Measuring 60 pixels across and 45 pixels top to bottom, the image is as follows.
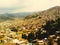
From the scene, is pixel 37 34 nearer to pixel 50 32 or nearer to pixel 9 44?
pixel 50 32

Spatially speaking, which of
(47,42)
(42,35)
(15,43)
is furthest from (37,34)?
(15,43)

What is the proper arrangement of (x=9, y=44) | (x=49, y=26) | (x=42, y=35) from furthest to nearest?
(x=49, y=26) → (x=42, y=35) → (x=9, y=44)

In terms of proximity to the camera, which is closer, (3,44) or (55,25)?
(3,44)

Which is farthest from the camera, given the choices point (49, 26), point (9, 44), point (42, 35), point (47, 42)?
point (49, 26)

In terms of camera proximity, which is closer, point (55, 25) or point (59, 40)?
point (59, 40)

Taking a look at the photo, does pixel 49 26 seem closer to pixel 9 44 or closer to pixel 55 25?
pixel 55 25

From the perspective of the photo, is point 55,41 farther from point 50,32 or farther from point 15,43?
point 50,32

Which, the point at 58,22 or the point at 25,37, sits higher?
the point at 58,22

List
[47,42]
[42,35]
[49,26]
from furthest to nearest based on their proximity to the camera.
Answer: [49,26], [42,35], [47,42]

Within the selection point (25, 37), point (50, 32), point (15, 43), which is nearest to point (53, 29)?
point (50, 32)
